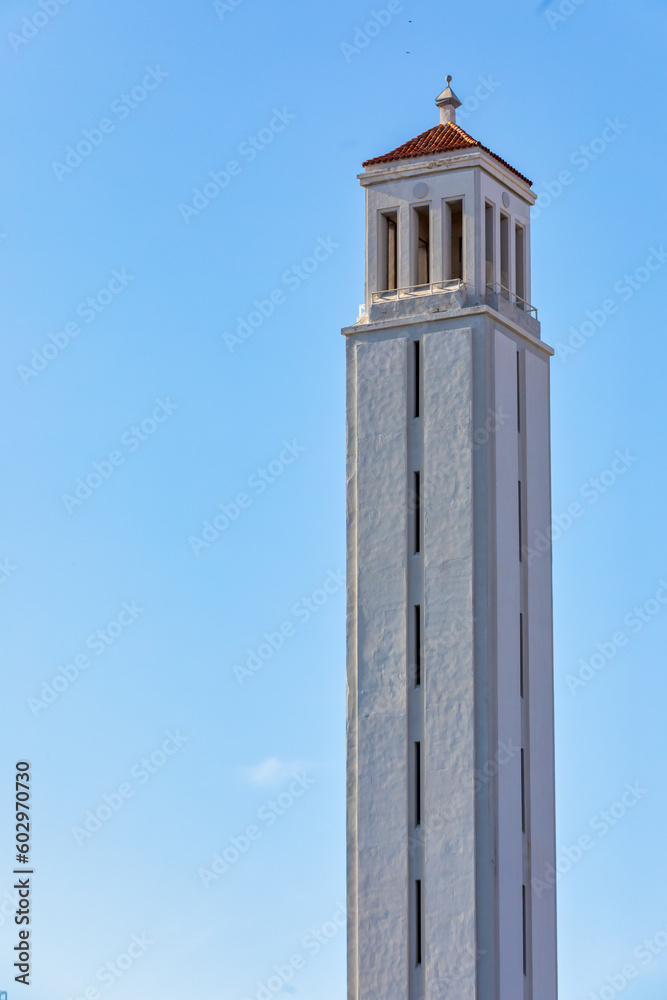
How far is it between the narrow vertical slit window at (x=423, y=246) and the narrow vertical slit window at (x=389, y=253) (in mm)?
580

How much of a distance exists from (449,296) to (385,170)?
3.85 m

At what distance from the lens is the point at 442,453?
1907 inches

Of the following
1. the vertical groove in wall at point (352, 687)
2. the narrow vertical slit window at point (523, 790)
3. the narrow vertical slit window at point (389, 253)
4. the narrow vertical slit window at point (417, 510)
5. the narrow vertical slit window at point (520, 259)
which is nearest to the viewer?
the vertical groove in wall at point (352, 687)

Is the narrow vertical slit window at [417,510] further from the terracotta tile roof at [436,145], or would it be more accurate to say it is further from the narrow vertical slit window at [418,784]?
the terracotta tile roof at [436,145]

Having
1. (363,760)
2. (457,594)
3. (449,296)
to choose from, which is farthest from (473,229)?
(363,760)

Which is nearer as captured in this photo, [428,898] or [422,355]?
[428,898]

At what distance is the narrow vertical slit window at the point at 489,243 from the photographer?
166ft

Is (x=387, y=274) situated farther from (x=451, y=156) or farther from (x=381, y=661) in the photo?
(x=381, y=661)

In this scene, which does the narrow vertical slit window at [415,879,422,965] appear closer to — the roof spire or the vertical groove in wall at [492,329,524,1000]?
the vertical groove in wall at [492,329,524,1000]

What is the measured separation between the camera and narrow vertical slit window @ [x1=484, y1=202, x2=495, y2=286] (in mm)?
50688

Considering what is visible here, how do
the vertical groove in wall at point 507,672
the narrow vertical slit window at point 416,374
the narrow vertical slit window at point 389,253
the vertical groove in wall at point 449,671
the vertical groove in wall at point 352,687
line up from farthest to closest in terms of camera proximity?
the narrow vertical slit window at point 389,253, the narrow vertical slit window at point 416,374, the vertical groove in wall at point 352,687, the vertical groove in wall at point 507,672, the vertical groove in wall at point 449,671

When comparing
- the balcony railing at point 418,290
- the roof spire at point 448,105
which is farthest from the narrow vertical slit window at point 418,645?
the roof spire at point 448,105

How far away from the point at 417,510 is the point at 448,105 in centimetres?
1095

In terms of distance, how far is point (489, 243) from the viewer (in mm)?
50844
